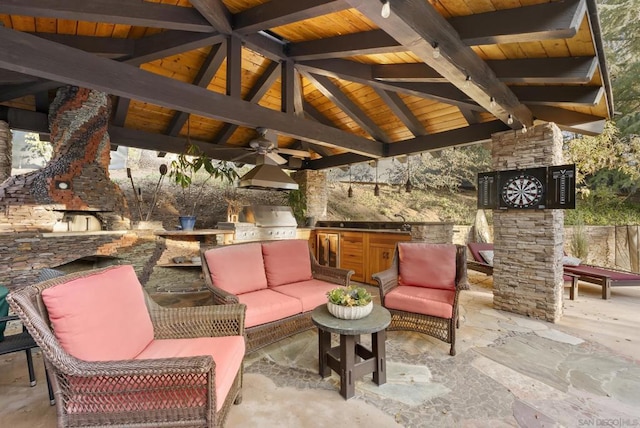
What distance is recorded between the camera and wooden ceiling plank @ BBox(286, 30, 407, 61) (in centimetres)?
254

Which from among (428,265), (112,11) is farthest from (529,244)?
(112,11)

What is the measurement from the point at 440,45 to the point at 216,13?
210cm

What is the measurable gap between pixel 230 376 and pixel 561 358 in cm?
288

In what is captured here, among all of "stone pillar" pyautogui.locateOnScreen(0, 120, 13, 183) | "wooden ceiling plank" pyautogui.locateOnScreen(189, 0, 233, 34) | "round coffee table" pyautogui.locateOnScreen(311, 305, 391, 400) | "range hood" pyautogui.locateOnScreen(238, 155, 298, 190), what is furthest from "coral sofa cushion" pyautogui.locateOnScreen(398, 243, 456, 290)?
"stone pillar" pyautogui.locateOnScreen(0, 120, 13, 183)

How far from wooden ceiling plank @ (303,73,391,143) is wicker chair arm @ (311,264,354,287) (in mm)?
2646

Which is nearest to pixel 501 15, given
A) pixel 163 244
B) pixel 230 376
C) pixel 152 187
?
pixel 230 376

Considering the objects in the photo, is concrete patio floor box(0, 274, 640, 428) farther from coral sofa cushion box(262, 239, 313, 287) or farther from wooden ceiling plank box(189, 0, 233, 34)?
wooden ceiling plank box(189, 0, 233, 34)

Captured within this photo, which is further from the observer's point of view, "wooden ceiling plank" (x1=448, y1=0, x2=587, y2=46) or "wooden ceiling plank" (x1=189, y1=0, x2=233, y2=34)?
"wooden ceiling plank" (x1=189, y1=0, x2=233, y2=34)

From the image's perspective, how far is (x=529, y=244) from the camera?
143 inches

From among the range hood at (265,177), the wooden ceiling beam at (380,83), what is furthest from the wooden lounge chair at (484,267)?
the range hood at (265,177)

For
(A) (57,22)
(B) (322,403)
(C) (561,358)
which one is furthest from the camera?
(A) (57,22)

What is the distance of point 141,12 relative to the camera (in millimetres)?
2385

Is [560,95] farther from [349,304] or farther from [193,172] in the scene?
[193,172]

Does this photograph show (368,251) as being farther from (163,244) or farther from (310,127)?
(163,244)
